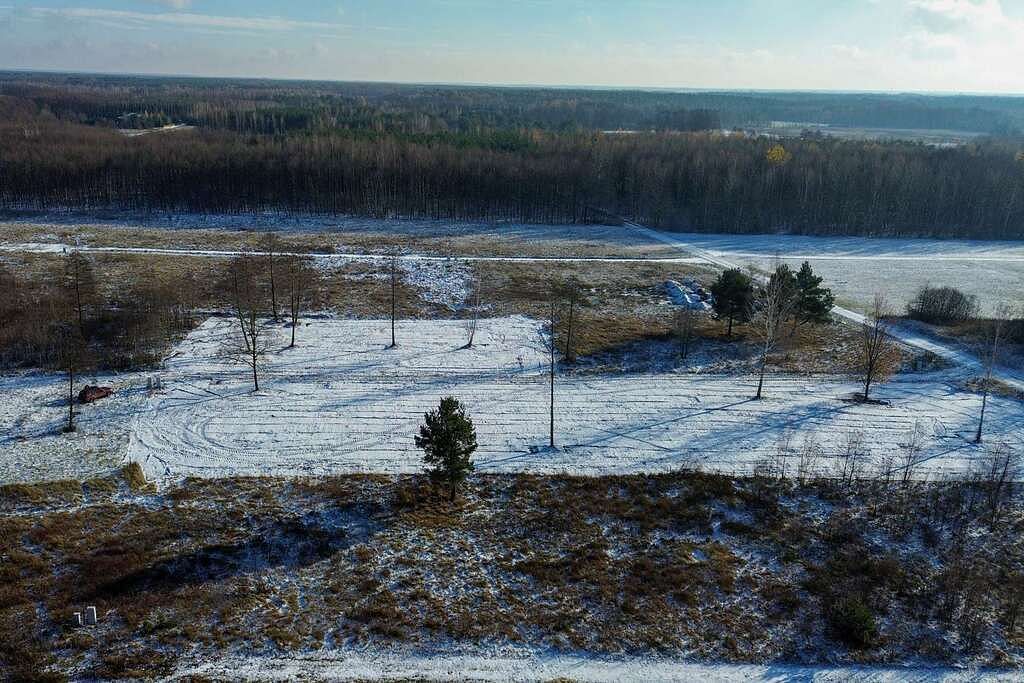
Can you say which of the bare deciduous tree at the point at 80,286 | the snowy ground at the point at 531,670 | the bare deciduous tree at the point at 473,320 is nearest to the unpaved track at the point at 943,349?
the snowy ground at the point at 531,670

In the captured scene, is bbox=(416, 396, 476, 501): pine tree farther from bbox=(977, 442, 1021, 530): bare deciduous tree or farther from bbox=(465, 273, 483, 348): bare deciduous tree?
bbox=(977, 442, 1021, 530): bare deciduous tree

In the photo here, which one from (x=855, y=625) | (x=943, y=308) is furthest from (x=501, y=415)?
(x=943, y=308)

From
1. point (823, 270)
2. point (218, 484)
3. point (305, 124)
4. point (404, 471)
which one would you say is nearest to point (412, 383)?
point (404, 471)

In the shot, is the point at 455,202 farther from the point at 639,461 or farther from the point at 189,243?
the point at 639,461

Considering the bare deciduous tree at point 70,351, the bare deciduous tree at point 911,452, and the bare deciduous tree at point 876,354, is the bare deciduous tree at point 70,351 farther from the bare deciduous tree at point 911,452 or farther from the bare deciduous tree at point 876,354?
the bare deciduous tree at point 876,354

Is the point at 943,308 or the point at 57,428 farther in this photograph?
the point at 943,308

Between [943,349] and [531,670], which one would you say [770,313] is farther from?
[531,670]
